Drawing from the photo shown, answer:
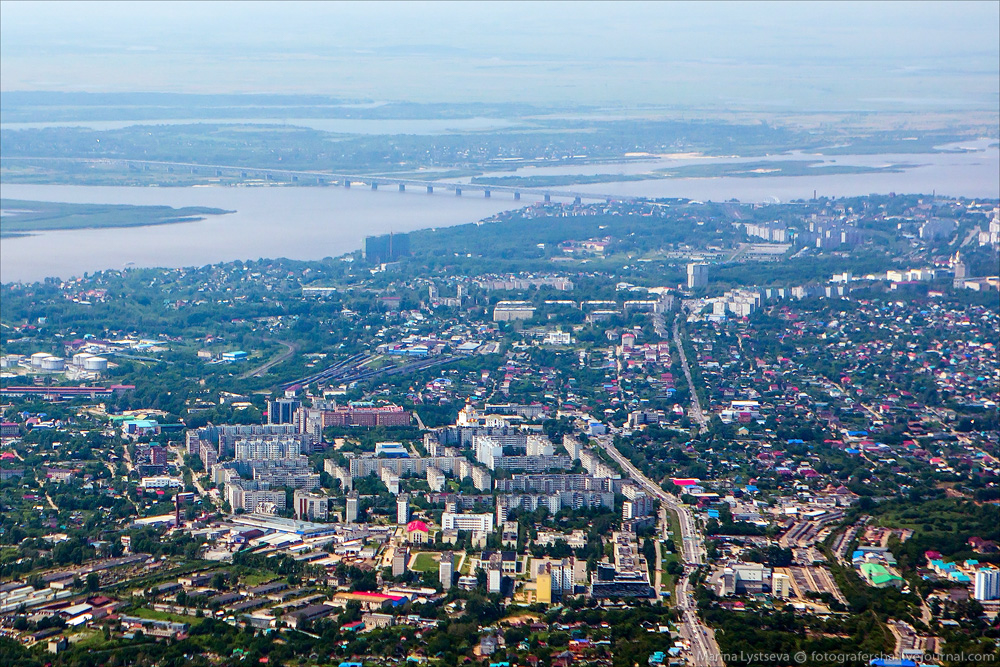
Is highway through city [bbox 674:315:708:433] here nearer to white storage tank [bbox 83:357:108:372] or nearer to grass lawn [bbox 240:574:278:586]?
grass lawn [bbox 240:574:278:586]

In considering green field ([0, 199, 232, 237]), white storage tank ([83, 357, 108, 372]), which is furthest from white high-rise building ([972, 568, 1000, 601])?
green field ([0, 199, 232, 237])

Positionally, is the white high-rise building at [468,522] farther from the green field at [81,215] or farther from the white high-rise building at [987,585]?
the green field at [81,215]

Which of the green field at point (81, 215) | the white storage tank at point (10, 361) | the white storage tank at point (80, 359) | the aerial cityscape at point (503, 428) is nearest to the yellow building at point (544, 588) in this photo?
the aerial cityscape at point (503, 428)

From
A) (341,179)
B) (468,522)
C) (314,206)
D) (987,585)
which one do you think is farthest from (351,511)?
(341,179)

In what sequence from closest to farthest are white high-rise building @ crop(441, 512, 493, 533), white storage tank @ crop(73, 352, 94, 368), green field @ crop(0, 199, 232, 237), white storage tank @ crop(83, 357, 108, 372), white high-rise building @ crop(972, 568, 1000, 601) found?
1. white high-rise building @ crop(972, 568, 1000, 601)
2. white high-rise building @ crop(441, 512, 493, 533)
3. white storage tank @ crop(83, 357, 108, 372)
4. white storage tank @ crop(73, 352, 94, 368)
5. green field @ crop(0, 199, 232, 237)

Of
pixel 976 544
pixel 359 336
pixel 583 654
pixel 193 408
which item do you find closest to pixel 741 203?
pixel 359 336
